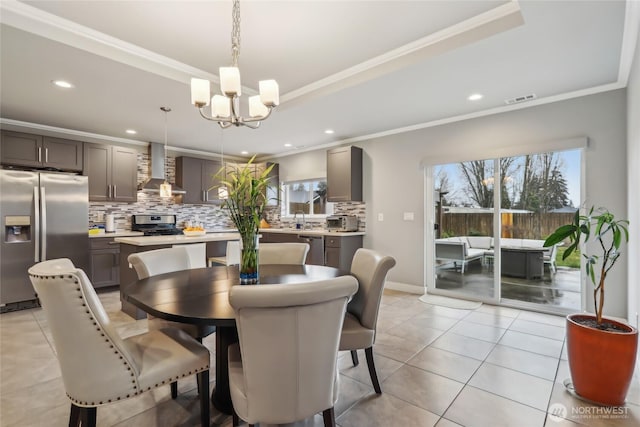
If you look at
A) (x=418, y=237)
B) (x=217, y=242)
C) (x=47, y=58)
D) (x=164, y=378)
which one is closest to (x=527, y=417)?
(x=164, y=378)

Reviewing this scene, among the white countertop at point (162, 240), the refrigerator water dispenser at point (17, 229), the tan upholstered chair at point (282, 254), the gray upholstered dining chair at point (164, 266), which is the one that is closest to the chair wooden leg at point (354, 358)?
the tan upholstered chair at point (282, 254)

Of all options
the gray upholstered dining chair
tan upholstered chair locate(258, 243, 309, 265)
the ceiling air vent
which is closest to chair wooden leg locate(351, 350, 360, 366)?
tan upholstered chair locate(258, 243, 309, 265)

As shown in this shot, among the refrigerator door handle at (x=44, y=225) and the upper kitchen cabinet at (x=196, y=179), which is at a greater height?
the upper kitchen cabinet at (x=196, y=179)

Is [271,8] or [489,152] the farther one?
[489,152]

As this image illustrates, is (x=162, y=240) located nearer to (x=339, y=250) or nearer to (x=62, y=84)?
(x=62, y=84)

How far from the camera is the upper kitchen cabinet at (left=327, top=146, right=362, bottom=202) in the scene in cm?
502

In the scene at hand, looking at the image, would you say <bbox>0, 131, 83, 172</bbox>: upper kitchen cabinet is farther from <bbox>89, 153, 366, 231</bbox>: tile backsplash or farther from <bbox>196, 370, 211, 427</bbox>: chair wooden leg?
<bbox>196, 370, 211, 427</bbox>: chair wooden leg

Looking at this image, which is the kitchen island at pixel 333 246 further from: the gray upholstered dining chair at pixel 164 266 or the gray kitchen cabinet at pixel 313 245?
the gray upholstered dining chair at pixel 164 266

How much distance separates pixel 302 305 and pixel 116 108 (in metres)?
3.95

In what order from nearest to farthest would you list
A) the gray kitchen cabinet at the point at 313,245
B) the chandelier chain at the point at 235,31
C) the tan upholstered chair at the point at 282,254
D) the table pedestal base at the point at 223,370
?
the table pedestal base at the point at 223,370 → the chandelier chain at the point at 235,31 → the tan upholstered chair at the point at 282,254 → the gray kitchen cabinet at the point at 313,245

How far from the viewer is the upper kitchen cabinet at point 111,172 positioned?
15.8 ft

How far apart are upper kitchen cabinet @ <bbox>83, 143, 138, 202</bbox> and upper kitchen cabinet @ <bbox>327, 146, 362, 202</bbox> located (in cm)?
335

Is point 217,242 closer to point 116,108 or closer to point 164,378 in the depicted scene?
point 116,108

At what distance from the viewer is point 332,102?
3.57m
